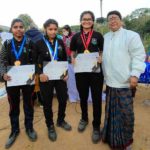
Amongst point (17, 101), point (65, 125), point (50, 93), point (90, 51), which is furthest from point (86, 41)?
point (65, 125)

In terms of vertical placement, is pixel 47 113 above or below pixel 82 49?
below

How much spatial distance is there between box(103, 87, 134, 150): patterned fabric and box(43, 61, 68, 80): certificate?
2.46ft

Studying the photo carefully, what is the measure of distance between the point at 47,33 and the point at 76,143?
5.71 ft

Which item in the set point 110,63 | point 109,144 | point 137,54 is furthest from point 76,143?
point 137,54

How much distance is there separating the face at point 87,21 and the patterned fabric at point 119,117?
947 millimetres

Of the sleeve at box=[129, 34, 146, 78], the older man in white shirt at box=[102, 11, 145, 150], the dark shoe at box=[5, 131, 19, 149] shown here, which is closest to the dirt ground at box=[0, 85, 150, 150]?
the dark shoe at box=[5, 131, 19, 149]

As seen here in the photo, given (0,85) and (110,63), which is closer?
(110,63)

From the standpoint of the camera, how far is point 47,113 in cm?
398

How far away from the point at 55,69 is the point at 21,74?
1.65 ft

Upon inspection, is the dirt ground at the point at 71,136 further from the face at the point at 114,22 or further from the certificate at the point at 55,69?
the face at the point at 114,22

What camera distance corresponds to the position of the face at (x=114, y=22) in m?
3.26

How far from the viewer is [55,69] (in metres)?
3.74

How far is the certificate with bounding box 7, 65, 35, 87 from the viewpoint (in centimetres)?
356

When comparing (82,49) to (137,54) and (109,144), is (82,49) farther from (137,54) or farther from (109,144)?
(109,144)
